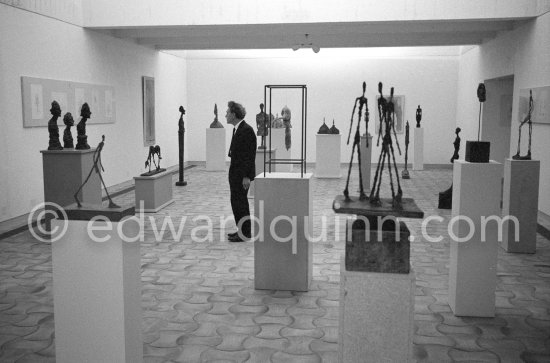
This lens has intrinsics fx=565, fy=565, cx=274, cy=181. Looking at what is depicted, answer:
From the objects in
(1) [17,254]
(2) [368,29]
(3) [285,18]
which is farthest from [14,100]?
(2) [368,29]

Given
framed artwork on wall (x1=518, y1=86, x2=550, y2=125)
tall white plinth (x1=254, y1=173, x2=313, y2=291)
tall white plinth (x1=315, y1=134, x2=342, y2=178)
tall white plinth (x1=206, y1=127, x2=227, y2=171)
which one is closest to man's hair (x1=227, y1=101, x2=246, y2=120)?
tall white plinth (x1=254, y1=173, x2=313, y2=291)

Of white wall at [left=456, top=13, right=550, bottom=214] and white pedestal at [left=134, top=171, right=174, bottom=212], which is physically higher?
white wall at [left=456, top=13, right=550, bottom=214]

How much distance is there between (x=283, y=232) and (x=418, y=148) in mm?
13367

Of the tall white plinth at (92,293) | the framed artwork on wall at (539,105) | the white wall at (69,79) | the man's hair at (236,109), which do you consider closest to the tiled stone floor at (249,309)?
the tall white plinth at (92,293)

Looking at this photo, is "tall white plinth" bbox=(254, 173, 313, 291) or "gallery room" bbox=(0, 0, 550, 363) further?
"tall white plinth" bbox=(254, 173, 313, 291)

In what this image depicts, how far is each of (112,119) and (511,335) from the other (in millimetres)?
11772

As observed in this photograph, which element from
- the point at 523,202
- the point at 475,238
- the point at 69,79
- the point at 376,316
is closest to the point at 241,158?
the point at 475,238

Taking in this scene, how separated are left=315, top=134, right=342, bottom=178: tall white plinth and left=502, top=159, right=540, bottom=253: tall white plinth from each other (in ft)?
29.3

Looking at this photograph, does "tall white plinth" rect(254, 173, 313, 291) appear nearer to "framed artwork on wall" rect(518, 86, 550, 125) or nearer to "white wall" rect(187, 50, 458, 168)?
"framed artwork on wall" rect(518, 86, 550, 125)

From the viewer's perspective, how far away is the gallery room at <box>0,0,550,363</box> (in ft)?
13.3

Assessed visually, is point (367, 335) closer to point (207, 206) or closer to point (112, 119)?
point (207, 206)

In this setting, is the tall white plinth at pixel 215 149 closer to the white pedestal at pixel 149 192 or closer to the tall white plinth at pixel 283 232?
the white pedestal at pixel 149 192

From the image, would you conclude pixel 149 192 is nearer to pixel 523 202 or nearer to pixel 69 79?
pixel 69 79

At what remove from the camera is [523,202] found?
8055mm
